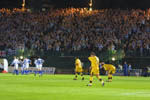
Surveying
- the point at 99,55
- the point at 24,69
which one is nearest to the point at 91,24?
the point at 99,55

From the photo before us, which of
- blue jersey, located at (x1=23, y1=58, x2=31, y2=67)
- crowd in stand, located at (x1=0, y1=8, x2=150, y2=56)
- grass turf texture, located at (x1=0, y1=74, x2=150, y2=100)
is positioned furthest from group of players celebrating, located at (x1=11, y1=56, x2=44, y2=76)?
grass turf texture, located at (x1=0, y1=74, x2=150, y2=100)

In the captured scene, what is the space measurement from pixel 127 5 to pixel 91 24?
12.3 meters

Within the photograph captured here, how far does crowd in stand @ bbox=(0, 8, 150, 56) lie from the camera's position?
174 feet

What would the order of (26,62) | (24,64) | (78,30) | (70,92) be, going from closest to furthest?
(70,92) → (26,62) → (24,64) → (78,30)

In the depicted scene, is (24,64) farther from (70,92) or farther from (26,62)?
(70,92)

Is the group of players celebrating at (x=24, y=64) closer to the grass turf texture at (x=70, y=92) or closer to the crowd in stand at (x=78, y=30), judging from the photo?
the crowd in stand at (x=78, y=30)

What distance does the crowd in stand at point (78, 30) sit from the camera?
53.2 m

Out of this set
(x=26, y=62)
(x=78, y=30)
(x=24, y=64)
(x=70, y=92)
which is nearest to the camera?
(x=70, y=92)

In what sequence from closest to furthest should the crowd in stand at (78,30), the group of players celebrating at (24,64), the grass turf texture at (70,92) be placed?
1. the grass turf texture at (70,92)
2. the group of players celebrating at (24,64)
3. the crowd in stand at (78,30)

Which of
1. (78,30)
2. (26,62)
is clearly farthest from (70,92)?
(78,30)

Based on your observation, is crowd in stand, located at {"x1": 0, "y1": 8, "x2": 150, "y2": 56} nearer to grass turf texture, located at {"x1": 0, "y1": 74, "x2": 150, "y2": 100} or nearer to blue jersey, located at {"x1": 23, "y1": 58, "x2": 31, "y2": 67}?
blue jersey, located at {"x1": 23, "y1": 58, "x2": 31, "y2": 67}

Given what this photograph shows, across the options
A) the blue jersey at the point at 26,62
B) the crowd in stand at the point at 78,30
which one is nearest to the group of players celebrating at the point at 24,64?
the blue jersey at the point at 26,62

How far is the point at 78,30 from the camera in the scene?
190ft

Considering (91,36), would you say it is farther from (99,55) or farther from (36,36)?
(36,36)
